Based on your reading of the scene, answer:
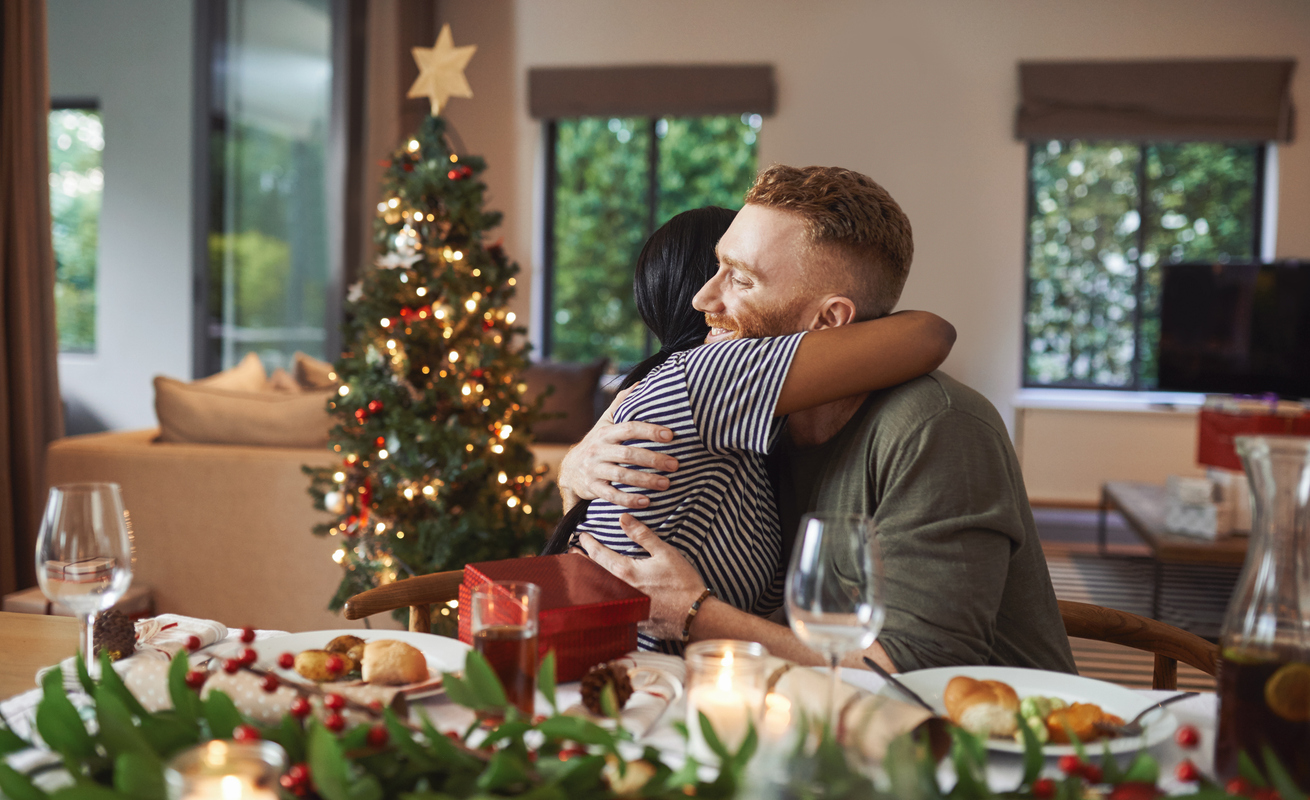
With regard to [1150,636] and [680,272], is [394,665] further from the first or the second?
[1150,636]

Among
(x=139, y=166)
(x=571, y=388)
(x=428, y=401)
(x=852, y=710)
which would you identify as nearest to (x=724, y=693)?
(x=852, y=710)

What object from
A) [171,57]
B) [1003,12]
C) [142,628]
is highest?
[1003,12]

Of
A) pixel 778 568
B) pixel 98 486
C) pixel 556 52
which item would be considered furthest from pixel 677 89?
pixel 98 486

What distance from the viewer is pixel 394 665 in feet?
2.82

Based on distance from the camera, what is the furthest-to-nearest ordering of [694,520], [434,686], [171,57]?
[171,57], [694,520], [434,686]

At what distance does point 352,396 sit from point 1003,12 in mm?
4661

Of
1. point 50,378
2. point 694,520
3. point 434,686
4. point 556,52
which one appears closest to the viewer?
point 434,686

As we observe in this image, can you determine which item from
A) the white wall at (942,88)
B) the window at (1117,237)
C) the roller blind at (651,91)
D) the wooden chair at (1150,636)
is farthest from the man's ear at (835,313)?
the window at (1117,237)

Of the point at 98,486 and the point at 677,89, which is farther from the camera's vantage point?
the point at 677,89

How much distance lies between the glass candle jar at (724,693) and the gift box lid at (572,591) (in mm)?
203

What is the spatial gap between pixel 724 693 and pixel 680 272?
0.86 meters

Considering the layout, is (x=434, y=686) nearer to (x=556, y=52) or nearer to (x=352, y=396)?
(x=352, y=396)

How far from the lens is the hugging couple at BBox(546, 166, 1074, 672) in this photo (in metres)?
1.07

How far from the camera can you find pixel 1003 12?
18.7ft
